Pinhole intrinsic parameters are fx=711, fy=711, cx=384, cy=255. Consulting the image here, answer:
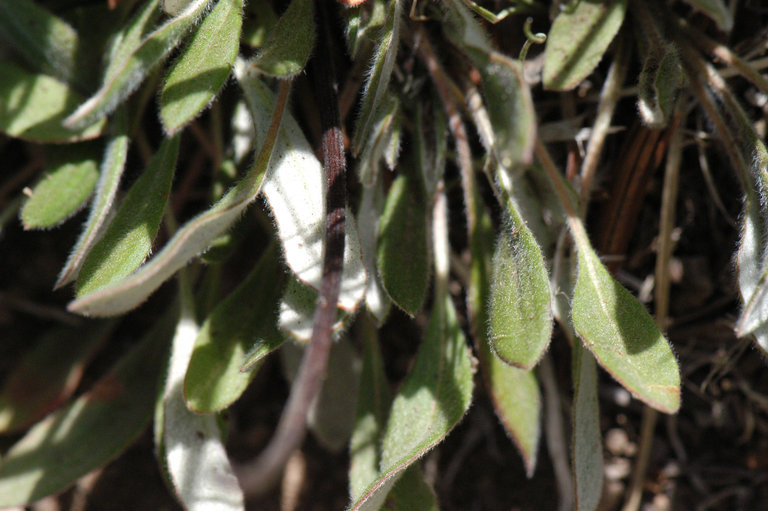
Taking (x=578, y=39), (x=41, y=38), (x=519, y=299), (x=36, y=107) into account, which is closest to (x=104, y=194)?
(x=36, y=107)

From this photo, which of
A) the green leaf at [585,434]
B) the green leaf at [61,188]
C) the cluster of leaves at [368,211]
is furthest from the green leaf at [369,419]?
the green leaf at [61,188]

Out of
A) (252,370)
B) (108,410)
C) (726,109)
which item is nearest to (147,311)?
(108,410)

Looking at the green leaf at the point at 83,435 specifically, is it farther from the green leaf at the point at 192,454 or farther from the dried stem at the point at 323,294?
the dried stem at the point at 323,294

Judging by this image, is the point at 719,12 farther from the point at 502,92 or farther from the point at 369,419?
the point at 369,419

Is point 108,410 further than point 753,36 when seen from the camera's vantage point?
Yes

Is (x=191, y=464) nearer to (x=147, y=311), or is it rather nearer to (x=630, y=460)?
(x=147, y=311)
